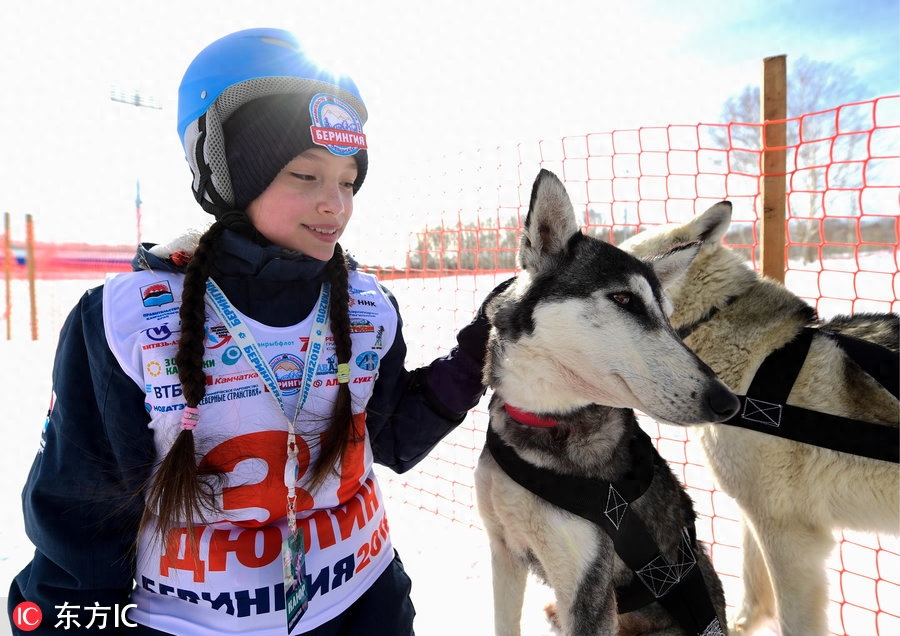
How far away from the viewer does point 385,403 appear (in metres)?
1.87

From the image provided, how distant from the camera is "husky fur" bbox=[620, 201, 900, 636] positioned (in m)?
1.93

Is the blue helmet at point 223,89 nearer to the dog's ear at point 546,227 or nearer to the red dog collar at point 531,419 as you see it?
the dog's ear at point 546,227

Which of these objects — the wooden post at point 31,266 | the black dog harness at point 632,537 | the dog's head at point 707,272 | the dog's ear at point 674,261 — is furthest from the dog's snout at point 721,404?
the wooden post at point 31,266

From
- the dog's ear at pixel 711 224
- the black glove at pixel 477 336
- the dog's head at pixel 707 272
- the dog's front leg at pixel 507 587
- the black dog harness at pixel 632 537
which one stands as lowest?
the dog's front leg at pixel 507 587

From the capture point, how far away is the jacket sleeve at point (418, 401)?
6.04 ft

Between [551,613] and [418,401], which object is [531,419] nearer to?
[418,401]

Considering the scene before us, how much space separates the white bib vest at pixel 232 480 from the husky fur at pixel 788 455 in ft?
5.19

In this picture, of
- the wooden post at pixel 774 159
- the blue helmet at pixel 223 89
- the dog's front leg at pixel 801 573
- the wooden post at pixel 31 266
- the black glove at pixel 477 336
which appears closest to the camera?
the blue helmet at pixel 223 89

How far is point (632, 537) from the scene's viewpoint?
173 cm

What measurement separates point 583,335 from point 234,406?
1089 mm

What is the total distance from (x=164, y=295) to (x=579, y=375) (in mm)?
1291

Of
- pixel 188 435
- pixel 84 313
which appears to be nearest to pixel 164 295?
pixel 84 313

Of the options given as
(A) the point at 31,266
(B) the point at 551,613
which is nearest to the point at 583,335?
(B) the point at 551,613

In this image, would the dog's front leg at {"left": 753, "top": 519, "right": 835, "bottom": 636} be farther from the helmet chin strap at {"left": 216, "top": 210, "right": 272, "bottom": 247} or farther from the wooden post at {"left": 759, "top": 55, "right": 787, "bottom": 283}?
the helmet chin strap at {"left": 216, "top": 210, "right": 272, "bottom": 247}
